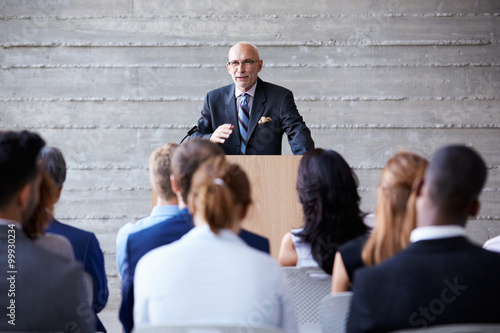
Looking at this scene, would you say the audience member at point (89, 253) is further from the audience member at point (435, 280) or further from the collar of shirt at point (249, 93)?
the collar of shirt at point (249, 93)

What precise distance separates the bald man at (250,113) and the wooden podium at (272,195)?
61cm

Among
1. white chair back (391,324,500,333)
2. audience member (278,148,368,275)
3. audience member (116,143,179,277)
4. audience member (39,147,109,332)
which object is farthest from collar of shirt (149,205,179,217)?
white chair back (391,324,500,333)

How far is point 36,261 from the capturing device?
139 cm

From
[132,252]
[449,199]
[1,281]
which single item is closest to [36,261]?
[1,281]

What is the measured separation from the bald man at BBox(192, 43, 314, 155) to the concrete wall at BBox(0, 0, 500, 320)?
1.16 meters

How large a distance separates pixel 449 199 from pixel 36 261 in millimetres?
922

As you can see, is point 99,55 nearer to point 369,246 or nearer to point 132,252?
point 132,252

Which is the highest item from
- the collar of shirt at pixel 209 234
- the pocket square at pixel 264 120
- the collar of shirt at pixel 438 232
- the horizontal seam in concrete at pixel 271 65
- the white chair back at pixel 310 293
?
the horizontal seam in concrete at pixel 271 65

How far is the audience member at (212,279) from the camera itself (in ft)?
4.56

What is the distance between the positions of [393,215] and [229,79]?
3.56 metres

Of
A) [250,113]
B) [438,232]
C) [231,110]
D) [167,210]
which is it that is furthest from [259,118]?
[438,232]

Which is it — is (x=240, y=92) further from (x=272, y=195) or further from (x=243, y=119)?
(x=272, y=195)

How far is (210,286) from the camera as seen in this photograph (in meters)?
1.40

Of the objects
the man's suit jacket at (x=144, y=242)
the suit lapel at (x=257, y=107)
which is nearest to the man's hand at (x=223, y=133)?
the suit lapel at (x=257, y=107)
